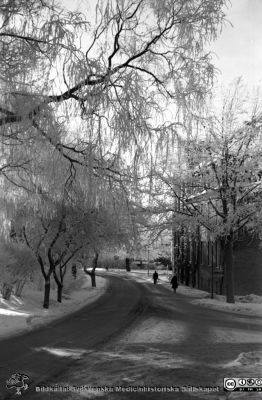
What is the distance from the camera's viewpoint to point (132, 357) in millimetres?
10875

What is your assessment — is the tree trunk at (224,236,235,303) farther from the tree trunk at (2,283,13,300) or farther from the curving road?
the tree trunk at (2,283,13,300)

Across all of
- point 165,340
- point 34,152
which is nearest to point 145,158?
point 34,152

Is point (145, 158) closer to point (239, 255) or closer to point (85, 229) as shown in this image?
point (85, 229)

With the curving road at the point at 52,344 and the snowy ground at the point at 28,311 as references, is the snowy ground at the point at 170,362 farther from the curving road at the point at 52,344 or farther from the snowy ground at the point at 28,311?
the snowy ground at the point at 28,311

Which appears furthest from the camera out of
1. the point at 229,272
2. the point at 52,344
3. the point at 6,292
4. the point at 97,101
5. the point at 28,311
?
the point at 229,272

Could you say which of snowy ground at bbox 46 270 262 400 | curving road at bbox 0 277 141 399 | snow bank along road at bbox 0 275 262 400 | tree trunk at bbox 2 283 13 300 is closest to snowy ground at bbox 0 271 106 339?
tree trunk at bbox 2 283 13 300

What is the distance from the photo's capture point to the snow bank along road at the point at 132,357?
803cm

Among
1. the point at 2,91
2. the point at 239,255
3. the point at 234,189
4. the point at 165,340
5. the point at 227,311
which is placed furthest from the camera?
the point at 239,255

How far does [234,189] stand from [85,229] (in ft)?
Answer: 28.4

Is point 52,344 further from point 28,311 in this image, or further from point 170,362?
point 28,311

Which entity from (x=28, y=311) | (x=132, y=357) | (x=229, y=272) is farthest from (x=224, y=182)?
(x=132, y=357)

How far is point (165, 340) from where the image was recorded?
14.2 metres

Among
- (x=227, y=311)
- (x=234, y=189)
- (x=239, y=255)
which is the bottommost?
(x=227, y=311)

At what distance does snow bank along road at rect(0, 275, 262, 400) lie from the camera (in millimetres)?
8031
